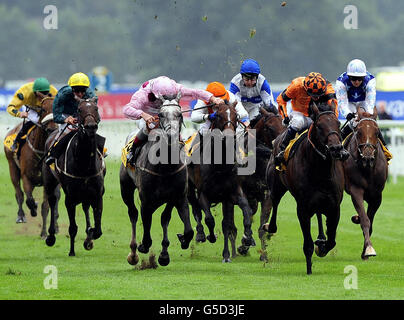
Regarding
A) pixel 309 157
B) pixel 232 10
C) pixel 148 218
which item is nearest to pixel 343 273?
pixel 309 157

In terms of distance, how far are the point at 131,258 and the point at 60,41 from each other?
179ft

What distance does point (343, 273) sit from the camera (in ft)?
35.9

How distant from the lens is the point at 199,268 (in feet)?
38.4

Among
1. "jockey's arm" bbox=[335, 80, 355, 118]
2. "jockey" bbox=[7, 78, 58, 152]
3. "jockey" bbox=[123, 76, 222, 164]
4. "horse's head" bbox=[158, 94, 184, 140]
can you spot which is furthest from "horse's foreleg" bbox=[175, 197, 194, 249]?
"jockey" bbox=[7, 78, 58, 152]

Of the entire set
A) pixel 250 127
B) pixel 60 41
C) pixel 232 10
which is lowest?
pixel 250 127

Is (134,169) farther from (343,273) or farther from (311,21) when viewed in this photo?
(311,21)

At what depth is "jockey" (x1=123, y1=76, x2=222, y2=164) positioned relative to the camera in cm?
1073

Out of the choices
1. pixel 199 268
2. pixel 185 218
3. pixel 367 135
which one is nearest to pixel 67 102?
pixel 199 268

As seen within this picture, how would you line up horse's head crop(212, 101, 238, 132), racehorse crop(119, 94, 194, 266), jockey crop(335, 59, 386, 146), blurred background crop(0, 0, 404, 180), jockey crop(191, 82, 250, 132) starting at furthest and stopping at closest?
1. blurred background crop(0, 0, 404, 180)
2. jockey crop(335, 59, 386, 146)
3. jockey crop(191, 82, 250, 132)
4. horse's head crop(212, 101, 238, 132)
5. racehorse crop(119, 94, 194, 266)

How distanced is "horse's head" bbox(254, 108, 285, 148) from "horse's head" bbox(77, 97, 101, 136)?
2.37 m

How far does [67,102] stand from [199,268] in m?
3.08

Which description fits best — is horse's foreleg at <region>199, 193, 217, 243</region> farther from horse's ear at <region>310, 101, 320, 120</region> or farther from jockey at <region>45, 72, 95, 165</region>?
horse's ear at <region>310, 101, 320, 120</region>

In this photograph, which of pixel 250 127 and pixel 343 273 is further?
pixel 250 127
